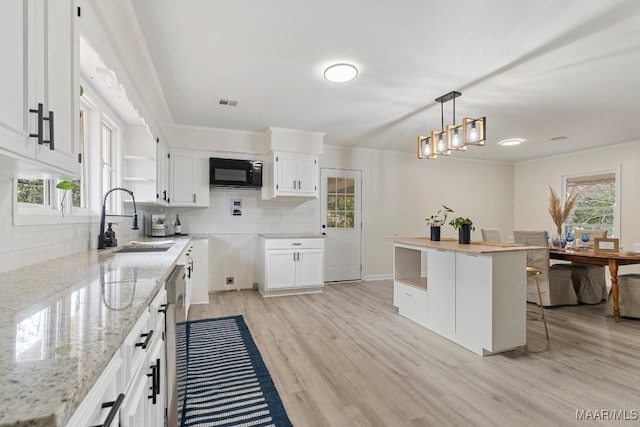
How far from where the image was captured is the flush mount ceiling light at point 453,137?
112 inches

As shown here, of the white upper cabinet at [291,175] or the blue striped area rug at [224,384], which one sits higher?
the white upper cabinet at [291,175]

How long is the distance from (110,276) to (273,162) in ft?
11.2

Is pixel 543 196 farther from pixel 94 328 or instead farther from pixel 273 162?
pixel 94 328

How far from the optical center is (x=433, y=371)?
92.8 inches

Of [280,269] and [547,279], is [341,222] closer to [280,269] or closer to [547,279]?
[280,269]

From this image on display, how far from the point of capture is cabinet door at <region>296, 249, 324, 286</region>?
181 inches

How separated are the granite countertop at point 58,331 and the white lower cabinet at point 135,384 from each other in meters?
0.06

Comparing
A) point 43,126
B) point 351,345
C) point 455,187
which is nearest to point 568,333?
point 351,345

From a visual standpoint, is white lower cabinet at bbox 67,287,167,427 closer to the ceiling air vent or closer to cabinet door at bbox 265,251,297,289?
the ceiling air vent

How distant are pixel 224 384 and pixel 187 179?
3065 mm

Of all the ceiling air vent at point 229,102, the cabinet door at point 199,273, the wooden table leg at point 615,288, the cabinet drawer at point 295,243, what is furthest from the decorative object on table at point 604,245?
the cabinet door at point 199,273

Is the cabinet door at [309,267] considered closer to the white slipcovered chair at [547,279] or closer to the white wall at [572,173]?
the white slipcovered chair at [547,279]

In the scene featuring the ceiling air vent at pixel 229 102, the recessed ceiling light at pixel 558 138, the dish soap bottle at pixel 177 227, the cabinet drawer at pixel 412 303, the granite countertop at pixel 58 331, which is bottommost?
the cabinet drawer at pixel 412 303

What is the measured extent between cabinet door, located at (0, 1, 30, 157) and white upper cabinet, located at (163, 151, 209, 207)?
350cm
